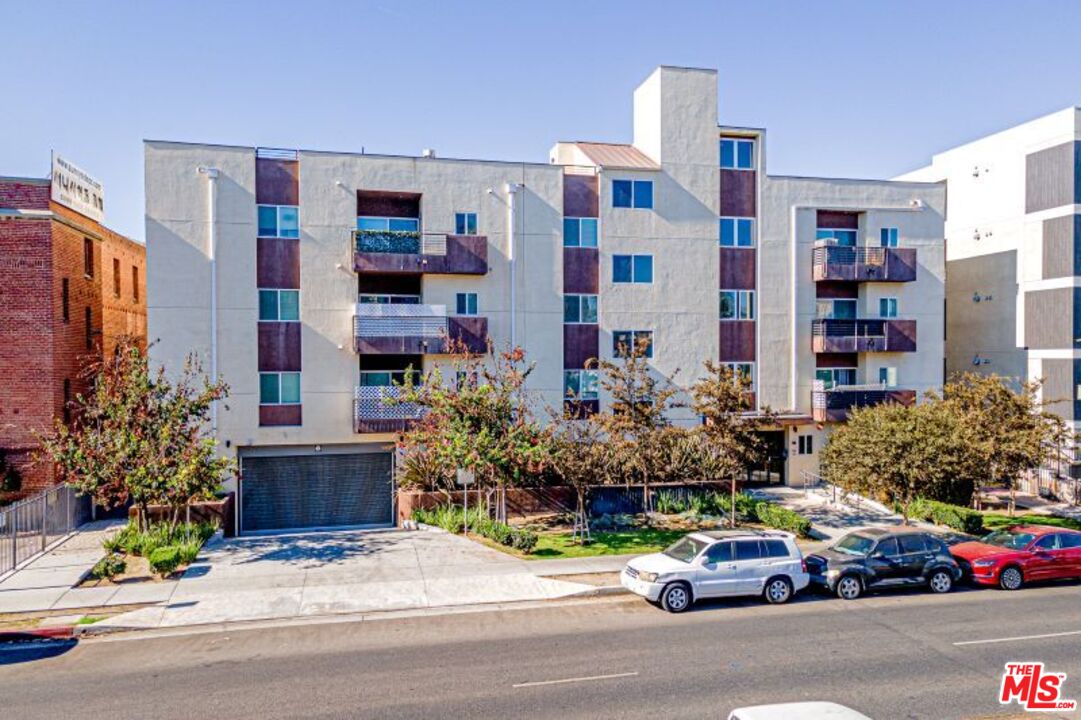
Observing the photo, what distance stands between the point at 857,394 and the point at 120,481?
2887 centimetres

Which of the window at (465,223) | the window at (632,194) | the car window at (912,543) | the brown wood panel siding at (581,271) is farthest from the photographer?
the window at (632,194)

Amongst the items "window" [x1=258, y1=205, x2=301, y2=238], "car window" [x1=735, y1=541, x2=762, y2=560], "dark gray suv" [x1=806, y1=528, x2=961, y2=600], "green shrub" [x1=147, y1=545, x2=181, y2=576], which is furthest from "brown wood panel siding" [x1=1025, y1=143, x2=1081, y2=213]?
"green shrub" [x1=147, y1=545, x2=181, y2=576]

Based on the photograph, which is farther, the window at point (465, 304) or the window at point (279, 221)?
the window at point (465, 304)

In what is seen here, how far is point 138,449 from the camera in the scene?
68.1ft

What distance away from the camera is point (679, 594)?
17.0 m

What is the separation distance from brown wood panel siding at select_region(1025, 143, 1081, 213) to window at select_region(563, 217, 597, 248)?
2208 cm

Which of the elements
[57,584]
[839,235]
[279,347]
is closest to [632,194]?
[839,235]

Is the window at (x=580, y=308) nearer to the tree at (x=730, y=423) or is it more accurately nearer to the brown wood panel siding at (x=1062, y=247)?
the tree at (x=730, y=423)

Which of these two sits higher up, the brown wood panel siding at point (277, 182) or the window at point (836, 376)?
the brown wood panel siding at point (277, 182)

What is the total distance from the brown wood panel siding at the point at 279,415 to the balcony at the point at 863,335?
74.3ft

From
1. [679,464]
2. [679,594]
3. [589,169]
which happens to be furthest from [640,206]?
[679,594]

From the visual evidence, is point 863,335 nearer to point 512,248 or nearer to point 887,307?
point 887,307

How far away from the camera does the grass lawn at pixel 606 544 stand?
21.9m

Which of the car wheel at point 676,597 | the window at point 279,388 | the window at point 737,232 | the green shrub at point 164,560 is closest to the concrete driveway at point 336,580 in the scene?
the green shrub at point 164,560
